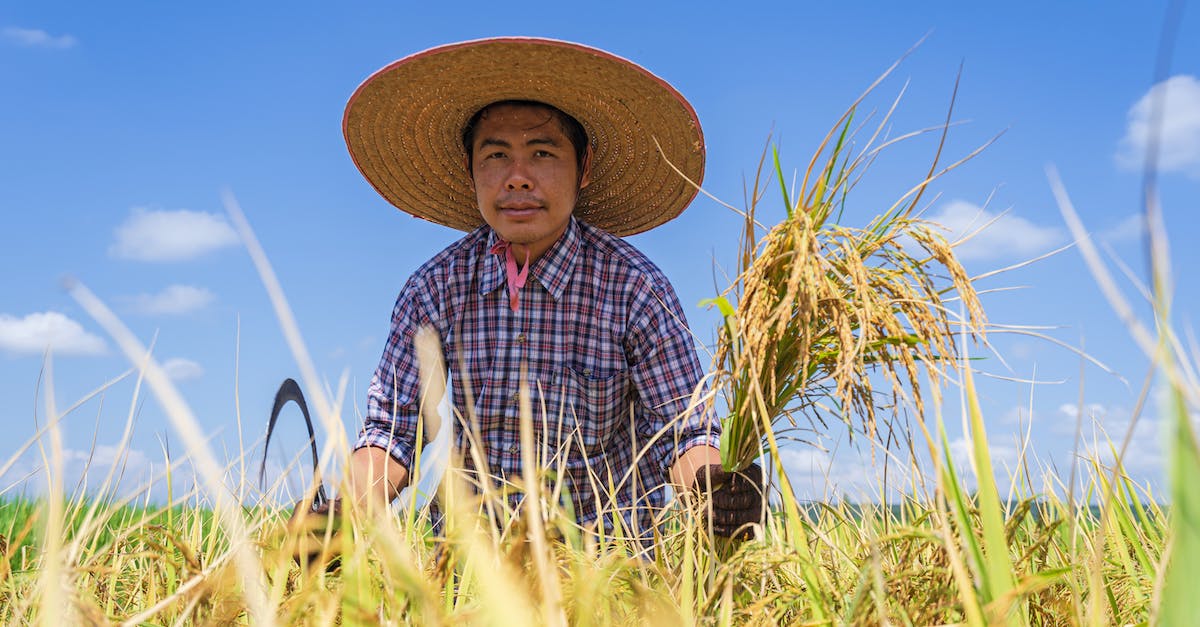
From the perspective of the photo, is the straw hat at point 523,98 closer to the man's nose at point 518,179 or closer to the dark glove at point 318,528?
the man's nose at point 518,179

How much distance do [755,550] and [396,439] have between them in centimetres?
161

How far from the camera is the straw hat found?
2670 millimetres

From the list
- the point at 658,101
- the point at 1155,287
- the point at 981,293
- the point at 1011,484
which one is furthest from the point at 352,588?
the point at 658,101

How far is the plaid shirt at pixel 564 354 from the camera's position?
109 inches

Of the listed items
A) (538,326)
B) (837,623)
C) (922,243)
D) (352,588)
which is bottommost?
(837,623)

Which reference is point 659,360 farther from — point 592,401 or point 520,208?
point 520,208

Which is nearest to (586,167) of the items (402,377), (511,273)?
(511,273)

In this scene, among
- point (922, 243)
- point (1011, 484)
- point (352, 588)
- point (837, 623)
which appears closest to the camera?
point (352, 588)

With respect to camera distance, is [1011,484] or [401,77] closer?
[1011,484]

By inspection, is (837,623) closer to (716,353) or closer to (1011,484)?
(716,353)

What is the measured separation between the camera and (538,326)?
2924mm

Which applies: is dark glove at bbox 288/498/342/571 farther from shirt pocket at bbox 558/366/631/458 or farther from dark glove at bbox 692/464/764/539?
shirt pocket at bbox 558/366/631/458

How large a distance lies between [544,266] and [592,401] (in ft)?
1.52

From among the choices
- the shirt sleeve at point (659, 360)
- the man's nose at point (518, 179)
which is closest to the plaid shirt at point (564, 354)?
the shirt sleeve at point (659, 360)
